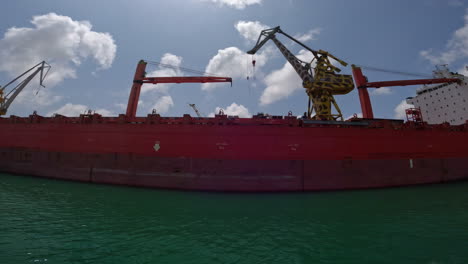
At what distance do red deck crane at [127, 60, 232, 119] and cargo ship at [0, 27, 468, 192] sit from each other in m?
6.37

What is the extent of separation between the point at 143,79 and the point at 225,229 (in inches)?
776

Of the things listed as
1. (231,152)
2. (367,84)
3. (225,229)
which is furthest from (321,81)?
(225,229)

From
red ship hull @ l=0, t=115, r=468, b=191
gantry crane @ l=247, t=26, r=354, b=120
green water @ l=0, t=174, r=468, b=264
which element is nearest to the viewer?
green water @ l=0, t=174, r=468, b=264

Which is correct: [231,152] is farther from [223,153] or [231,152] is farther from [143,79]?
[143,79]

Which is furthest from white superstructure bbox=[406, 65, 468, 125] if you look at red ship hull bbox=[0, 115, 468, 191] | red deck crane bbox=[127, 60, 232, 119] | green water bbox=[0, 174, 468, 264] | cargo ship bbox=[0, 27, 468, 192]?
red deck crane bbox=[127, 60, 232, 119]

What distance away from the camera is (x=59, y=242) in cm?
473

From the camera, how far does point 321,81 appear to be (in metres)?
18.6

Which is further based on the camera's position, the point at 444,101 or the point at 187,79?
the point at 444,101

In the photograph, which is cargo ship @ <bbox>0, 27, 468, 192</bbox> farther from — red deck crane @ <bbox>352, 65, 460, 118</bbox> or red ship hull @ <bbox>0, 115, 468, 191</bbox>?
red deck crane @ <bbox>352, 65, 460, 118</bbox>

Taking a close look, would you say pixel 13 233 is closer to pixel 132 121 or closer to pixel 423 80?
pixel 132 121

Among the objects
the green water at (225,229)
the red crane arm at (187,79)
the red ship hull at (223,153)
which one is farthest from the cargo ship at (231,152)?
the red crane arm at (187,79)

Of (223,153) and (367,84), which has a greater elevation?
(367,84)

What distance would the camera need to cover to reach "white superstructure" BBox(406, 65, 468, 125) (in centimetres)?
2127

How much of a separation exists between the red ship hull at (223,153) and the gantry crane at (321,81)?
4527 millimetres
